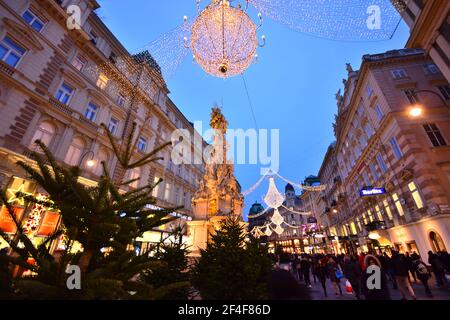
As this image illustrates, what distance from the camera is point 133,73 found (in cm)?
858

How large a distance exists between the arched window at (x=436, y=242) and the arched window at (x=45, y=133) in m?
29.9

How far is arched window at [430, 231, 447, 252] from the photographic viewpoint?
1518 cm

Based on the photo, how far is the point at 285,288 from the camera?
3391mm

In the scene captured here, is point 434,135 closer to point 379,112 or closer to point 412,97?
point 412,97

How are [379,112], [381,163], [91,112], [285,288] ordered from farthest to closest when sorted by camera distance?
1. [381,163]
2. [379,112]
3. [91,112]
4. [285,288]

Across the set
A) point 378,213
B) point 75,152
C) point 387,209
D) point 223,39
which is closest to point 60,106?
point 75,152

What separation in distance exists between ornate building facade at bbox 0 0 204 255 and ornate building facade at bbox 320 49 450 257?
58.8ft

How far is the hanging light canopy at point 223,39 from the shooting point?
8.00 metres

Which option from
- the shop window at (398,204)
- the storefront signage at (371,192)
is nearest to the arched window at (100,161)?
the storefront signage at (371,192)

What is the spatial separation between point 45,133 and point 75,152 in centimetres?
243

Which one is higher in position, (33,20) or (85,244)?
(33,20)
